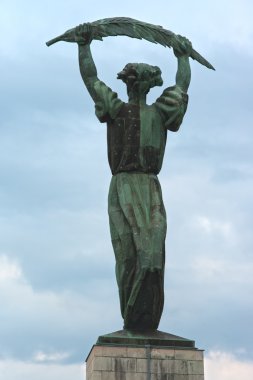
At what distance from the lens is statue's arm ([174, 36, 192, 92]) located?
18.9 m

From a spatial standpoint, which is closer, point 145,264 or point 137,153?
point 145,264

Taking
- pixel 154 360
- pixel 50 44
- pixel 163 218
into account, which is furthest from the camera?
pixel 50 44

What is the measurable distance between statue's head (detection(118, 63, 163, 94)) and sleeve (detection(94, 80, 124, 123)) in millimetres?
401

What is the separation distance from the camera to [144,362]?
16406mm

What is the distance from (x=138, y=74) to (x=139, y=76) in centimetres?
5

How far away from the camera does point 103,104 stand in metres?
18.3

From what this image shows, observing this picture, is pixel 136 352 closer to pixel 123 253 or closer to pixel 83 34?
pixel 123 253

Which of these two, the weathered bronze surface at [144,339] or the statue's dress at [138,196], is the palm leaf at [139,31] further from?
the weathered bronze surface at [144,339]

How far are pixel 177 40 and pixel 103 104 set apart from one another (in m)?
2.24

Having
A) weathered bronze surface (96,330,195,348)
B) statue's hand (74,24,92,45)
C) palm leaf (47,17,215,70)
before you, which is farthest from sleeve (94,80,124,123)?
weathered bronze surface (96,330,195,348)

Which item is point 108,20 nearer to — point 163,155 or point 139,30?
point 139,30

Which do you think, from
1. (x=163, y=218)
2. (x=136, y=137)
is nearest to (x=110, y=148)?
(x=136, y=137)

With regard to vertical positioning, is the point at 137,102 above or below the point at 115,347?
above

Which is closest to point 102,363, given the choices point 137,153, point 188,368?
point 188,368
